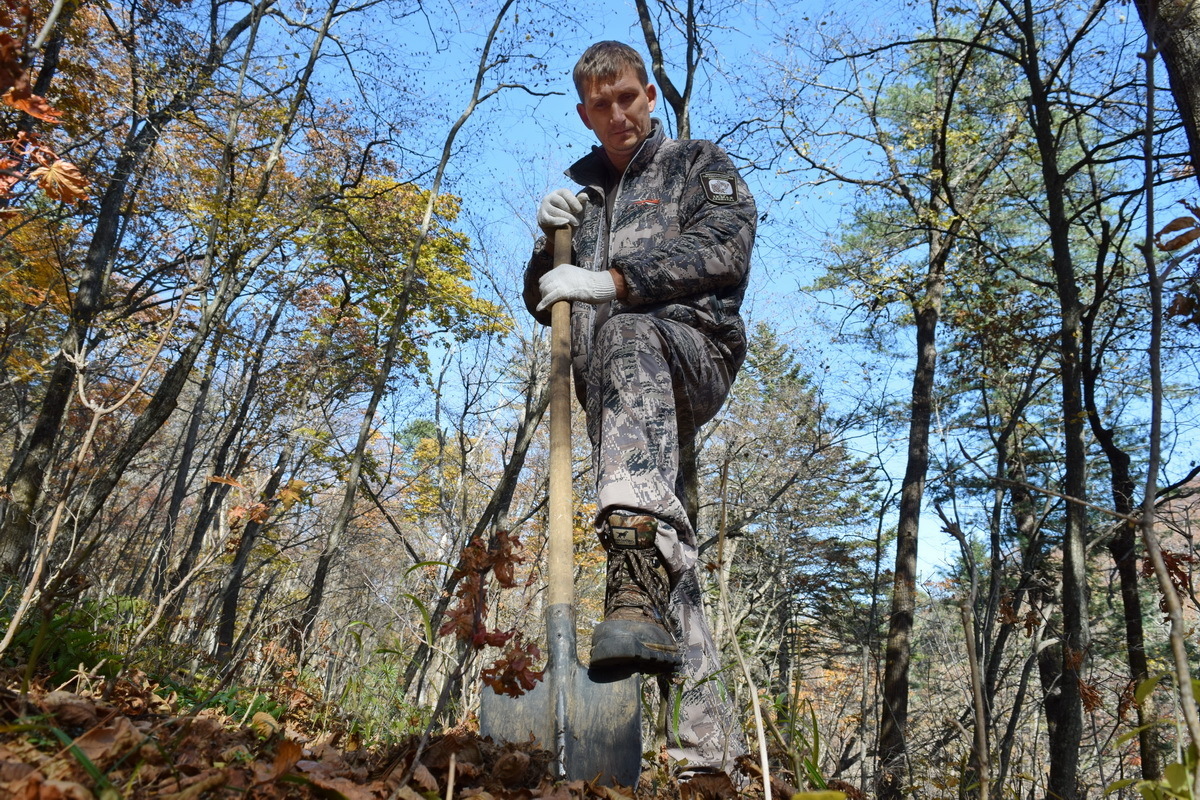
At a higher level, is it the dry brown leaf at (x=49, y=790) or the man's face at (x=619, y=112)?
the man's face at (x=619, y=112)

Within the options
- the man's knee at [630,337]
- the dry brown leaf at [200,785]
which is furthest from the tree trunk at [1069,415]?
the dry brown leaf at [200,785]

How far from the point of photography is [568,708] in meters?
1.77

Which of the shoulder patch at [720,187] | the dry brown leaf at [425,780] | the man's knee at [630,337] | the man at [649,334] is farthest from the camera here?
the shoulder patch at [720,187]

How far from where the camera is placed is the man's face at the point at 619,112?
2.80 metres

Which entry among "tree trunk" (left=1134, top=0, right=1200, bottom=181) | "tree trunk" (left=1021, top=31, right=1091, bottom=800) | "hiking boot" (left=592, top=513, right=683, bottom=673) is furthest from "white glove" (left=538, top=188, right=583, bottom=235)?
"tree trunk" (left=1021, top=31, right=1091, bottom=800)

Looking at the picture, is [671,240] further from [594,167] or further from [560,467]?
[560,467]

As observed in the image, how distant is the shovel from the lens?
66.5 inches

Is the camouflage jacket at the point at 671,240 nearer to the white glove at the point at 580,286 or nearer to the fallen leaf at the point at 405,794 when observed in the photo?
the white glove at the point at 580,286

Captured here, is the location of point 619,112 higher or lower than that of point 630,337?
higher

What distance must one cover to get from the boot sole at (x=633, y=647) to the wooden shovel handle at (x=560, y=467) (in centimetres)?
15

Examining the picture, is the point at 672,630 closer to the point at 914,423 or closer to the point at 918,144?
the point at 914,423

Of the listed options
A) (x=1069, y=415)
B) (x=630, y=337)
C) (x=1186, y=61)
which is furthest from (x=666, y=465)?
(x=1069, y=415)

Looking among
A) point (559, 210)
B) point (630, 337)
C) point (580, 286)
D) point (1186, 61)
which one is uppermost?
point (1186, 61)

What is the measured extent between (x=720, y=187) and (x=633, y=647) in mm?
1679
